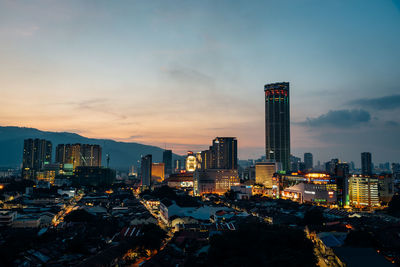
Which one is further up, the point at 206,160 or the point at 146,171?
the point at 206,160

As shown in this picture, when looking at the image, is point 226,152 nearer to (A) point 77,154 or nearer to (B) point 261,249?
(A) point 77,154

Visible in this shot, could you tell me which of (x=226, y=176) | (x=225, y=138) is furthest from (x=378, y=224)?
(x=225, y=138)

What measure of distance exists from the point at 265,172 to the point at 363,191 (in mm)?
38197

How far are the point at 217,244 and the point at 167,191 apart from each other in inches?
1932

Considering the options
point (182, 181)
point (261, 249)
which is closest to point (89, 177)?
point (182, 181)

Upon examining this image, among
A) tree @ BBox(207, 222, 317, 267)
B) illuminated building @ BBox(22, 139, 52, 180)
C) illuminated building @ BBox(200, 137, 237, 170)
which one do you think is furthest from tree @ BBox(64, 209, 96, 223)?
illuminated building @ BBox(200, 137, 237, 170)

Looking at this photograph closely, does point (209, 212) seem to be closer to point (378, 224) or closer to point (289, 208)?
point (289, 208)

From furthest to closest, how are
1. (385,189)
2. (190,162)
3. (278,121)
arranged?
(278,121) < (190,162) < (385,189)

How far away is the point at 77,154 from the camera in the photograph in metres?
138

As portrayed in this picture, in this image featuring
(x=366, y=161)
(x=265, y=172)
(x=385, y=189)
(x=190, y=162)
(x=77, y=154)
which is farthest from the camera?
(x=77, y=154)

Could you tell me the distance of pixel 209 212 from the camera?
135 ft

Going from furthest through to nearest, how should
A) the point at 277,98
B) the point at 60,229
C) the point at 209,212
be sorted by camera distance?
the point at 277,98 < the point at 209,212 < the point at 60,229

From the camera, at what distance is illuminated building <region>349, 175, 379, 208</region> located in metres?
54.0

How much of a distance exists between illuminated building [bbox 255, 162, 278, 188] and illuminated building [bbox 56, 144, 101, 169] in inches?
3193
